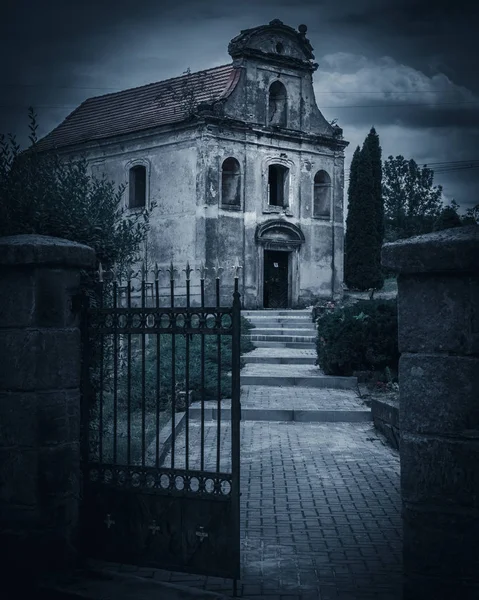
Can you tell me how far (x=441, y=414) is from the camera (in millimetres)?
4676

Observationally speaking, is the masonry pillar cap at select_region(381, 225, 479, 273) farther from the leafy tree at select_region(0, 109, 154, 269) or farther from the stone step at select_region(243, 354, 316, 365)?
the stone step at select_region(243, 354, 316, 365)

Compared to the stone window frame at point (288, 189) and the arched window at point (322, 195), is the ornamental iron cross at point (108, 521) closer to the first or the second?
the stone window frame at point (288, 189)

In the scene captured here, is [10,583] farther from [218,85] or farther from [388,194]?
[388,194]

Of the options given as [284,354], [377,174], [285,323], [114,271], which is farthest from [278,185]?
[114,271]

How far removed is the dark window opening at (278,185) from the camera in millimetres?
30125

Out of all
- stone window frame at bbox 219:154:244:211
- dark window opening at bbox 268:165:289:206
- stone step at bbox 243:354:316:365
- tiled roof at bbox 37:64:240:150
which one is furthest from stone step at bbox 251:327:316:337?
tiled roof at bbox 37:64:240:150

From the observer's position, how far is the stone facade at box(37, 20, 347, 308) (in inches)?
1080

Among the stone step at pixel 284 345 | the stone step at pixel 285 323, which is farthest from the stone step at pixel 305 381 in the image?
the stone step at pixel 285 323

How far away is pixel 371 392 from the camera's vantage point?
13.6 meters

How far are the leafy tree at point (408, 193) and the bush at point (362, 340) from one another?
47.7 metres

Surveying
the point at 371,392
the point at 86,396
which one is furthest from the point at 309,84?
the point at 86,396

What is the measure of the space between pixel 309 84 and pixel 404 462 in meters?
27.5

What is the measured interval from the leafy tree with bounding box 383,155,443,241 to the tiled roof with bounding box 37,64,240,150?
1330 inches

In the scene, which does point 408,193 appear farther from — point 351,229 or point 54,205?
point 54,205
